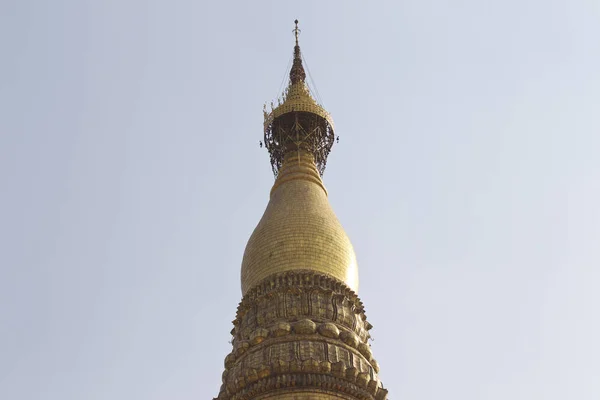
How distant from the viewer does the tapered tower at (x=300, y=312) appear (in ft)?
81.7

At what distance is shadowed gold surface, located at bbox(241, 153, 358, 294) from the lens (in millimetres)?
27922

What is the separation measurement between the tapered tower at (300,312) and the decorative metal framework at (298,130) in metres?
1.75

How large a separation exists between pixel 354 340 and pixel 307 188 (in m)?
6.77

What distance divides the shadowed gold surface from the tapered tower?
3cm

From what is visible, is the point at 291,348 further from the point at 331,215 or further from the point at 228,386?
the point at 331,215

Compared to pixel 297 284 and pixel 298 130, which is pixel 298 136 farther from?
pixel 297 284

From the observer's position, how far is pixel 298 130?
3400cm

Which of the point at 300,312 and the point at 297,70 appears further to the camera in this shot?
the point at 297,70

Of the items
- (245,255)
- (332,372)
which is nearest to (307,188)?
(245,255)

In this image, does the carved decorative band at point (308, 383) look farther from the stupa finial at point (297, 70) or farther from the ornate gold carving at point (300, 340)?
the stupa finial at point (297, 70)

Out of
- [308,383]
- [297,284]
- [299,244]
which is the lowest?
[308,383]

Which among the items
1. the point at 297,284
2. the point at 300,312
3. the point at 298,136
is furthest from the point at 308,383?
the point at 298,136

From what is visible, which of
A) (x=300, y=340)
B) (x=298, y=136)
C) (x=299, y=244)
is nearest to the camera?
(x=300, y=340)

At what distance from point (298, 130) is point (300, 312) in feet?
31.2
